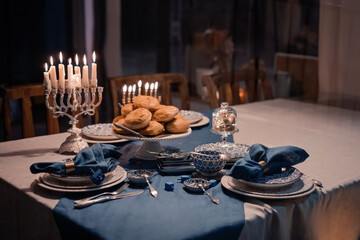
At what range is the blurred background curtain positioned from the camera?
3920mm

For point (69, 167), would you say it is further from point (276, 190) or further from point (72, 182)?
point (276, 190)

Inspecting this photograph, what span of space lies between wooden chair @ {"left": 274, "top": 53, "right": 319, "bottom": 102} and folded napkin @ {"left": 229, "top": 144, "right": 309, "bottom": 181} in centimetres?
301

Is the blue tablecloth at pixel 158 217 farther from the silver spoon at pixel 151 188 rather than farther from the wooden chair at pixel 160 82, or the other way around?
the wooden chair at pixel 160 82

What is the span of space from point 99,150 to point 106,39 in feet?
10.3

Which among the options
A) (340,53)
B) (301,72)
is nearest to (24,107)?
(340,53)

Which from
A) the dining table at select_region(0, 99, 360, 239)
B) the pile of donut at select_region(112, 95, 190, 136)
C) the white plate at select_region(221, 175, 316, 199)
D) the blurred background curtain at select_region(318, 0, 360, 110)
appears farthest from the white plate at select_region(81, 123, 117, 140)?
the blurred background curtain at select_region(318, 0, 360, 110)

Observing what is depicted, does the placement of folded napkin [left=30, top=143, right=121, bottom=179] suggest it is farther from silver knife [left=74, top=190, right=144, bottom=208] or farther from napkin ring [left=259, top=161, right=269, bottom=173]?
napkin ring [left=259, top=161, right=269, bottom=173]

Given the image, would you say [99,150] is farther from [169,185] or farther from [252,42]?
[252,42]

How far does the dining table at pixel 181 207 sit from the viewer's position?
3.53ft

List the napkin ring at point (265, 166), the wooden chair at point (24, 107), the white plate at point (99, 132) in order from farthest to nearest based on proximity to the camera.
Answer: the wooden chair at point (24, 107), the white plate at point (99, 132), the napkin ring at point (265, 166)

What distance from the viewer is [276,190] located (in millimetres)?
1235

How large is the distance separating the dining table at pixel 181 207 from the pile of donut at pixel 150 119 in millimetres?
115

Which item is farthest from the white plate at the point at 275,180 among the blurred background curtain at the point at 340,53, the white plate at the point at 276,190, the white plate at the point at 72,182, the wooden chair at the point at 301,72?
the wooden chair at the point at 301,72

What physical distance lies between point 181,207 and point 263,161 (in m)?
0.29
